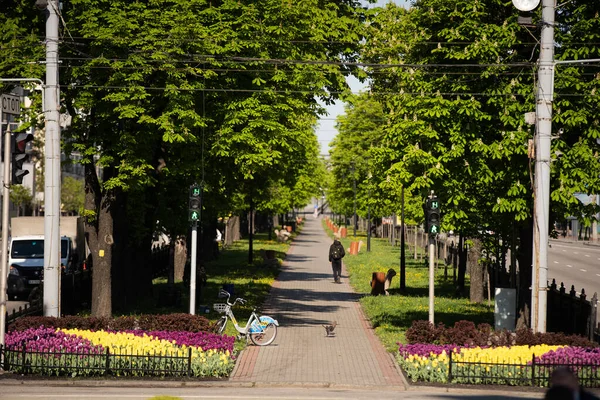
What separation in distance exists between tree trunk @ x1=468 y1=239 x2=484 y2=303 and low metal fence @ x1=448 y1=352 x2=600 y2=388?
14.5 metres

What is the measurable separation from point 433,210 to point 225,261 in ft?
114

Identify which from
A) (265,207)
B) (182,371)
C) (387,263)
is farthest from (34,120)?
(265,207)

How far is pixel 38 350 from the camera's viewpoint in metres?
17.0

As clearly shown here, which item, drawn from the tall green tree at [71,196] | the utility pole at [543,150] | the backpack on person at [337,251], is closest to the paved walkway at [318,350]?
the backpack on person at [337,251]

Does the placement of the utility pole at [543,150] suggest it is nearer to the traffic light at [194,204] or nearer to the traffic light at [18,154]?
the traffic light at [194,204]

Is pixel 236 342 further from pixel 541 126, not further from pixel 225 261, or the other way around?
pixel 225 261

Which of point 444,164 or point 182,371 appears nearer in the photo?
point 182,371

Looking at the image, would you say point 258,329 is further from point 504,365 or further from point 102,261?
point 504,365

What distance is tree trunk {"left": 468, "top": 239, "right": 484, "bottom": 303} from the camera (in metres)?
31.3

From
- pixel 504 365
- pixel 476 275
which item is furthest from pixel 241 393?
pixel 476 275

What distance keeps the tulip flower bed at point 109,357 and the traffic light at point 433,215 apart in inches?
215

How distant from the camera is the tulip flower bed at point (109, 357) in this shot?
1691cm

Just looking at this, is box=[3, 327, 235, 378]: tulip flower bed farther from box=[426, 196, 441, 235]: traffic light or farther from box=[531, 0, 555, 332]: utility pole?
box=[531, 0, 555, 332]: utility pole

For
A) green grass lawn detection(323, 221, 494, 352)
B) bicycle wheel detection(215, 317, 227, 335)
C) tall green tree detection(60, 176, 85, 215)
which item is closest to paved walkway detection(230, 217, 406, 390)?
green grass lawn detection(323, 221, 494, 352)
